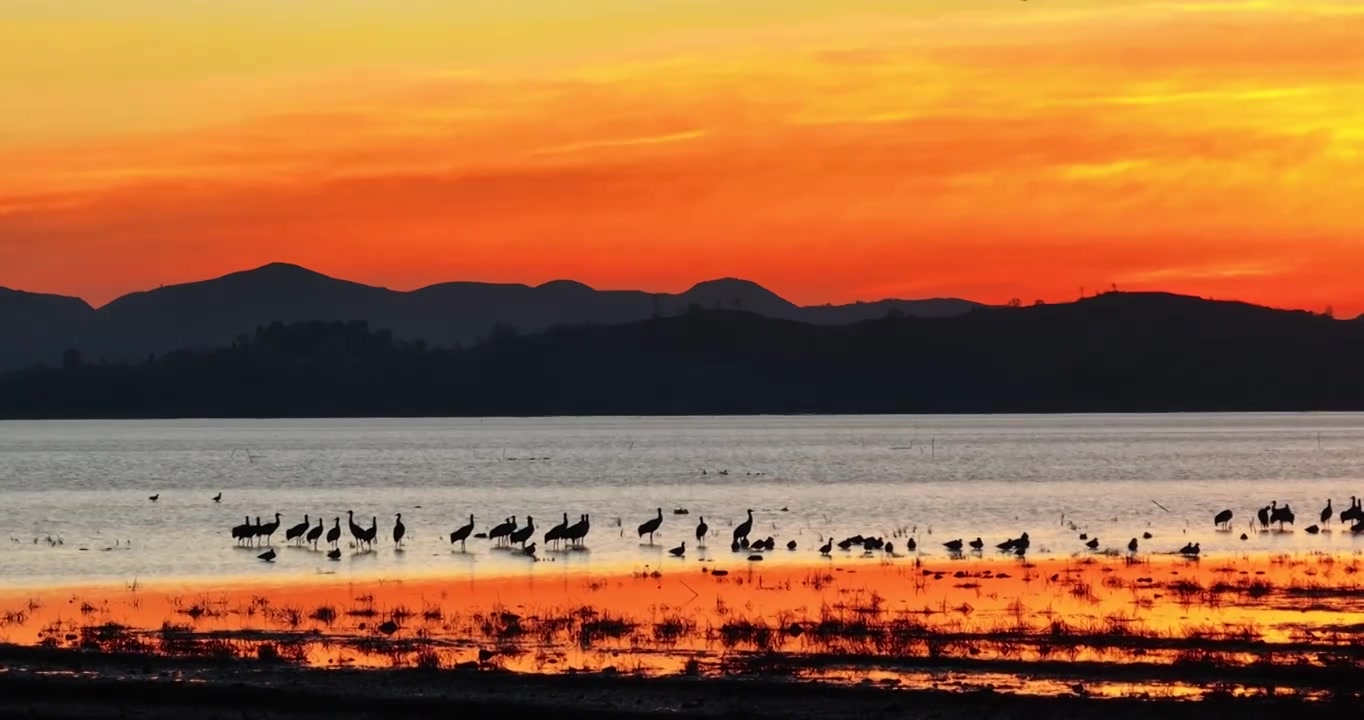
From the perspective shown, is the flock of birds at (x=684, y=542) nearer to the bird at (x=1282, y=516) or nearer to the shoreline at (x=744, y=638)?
the bird at (x=1282, y=516)

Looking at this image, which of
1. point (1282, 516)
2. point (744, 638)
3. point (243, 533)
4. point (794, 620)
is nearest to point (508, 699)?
point (744, 638)

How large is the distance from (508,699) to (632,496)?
63394 mm

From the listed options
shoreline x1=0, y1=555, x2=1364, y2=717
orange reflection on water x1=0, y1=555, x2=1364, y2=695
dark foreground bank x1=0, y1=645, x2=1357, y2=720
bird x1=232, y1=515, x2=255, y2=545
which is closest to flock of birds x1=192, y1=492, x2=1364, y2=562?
bird x1=232, y1=515, x2=255, y2=545

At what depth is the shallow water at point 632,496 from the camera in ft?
156

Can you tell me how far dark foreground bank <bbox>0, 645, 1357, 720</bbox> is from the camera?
762 inches

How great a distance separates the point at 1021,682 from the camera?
2150cm

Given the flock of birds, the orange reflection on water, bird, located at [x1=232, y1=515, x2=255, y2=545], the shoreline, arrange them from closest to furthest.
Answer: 1. the shoreline
2. the orange reflection on water
3. the flock of birds
4. bird, located at [x1=232, y1=515, x2=255, y2=545]

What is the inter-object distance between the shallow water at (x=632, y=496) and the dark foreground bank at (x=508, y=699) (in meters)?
19.7

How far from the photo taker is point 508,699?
796 inches

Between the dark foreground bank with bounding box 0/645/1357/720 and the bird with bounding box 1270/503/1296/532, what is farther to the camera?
the bird with bounding box 1270/503/1296/532

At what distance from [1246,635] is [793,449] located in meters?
145

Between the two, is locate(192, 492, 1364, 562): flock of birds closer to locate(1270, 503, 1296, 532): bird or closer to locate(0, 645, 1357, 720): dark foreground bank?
locate(1270, 503, 1296, 532): bird

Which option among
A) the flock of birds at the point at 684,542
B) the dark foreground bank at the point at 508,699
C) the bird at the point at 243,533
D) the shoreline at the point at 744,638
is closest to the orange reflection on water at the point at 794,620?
the shoreline at the point at 744,638

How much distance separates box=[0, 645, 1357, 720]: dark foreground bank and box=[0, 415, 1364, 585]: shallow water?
64.5ft
